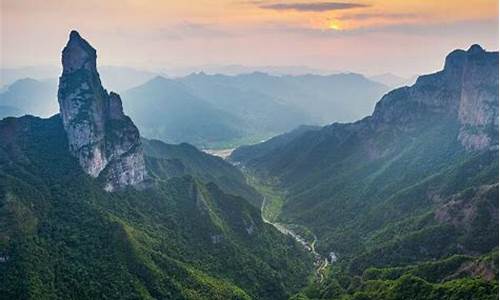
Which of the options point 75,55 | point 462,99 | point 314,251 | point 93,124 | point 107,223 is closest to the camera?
point 107,223

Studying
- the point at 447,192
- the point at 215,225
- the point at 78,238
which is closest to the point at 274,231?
the point at 215,225

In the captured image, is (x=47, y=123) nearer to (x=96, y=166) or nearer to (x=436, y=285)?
(x=96, y=166)

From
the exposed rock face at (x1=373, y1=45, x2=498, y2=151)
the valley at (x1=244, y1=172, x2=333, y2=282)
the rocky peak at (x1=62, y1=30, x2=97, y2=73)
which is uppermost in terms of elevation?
the rocky peak at (x1=62, y1=30, x2=97, y2=73)

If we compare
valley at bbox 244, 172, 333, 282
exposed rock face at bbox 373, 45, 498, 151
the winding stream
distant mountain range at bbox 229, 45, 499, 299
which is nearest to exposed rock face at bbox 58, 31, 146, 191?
the winding stream

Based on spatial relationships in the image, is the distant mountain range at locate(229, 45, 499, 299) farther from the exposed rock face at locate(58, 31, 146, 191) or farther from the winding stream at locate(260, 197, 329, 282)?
the exposed rock face at locate(58, 31, 146, 191)

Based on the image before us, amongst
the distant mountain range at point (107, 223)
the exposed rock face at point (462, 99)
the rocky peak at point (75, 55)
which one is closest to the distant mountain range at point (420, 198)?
the exposed rock face at point (462, 99)

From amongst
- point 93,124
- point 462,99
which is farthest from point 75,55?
point 462,99

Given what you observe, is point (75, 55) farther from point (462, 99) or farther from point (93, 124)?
point (462, 99)
